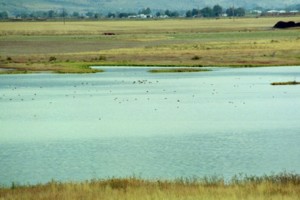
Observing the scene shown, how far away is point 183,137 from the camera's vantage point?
116 ft

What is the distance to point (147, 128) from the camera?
38.7m

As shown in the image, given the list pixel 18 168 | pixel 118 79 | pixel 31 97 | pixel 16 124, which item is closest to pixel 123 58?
pixel 118 79

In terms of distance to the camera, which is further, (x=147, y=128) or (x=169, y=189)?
(x=147, y=128)

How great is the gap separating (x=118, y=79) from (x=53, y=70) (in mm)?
14281

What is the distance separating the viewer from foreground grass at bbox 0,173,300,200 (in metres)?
20.7

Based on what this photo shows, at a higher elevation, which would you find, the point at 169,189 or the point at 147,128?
the point at 169,189

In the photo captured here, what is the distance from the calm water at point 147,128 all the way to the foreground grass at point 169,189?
3007mm

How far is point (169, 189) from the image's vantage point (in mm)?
21766

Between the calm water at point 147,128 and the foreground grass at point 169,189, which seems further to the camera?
the calm water at point 147,128

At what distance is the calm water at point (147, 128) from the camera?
2795 cm

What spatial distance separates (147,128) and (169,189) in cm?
1699

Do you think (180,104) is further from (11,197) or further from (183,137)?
(11,197)

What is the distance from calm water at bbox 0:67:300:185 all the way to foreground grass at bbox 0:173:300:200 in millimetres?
3007

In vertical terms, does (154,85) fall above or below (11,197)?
below
